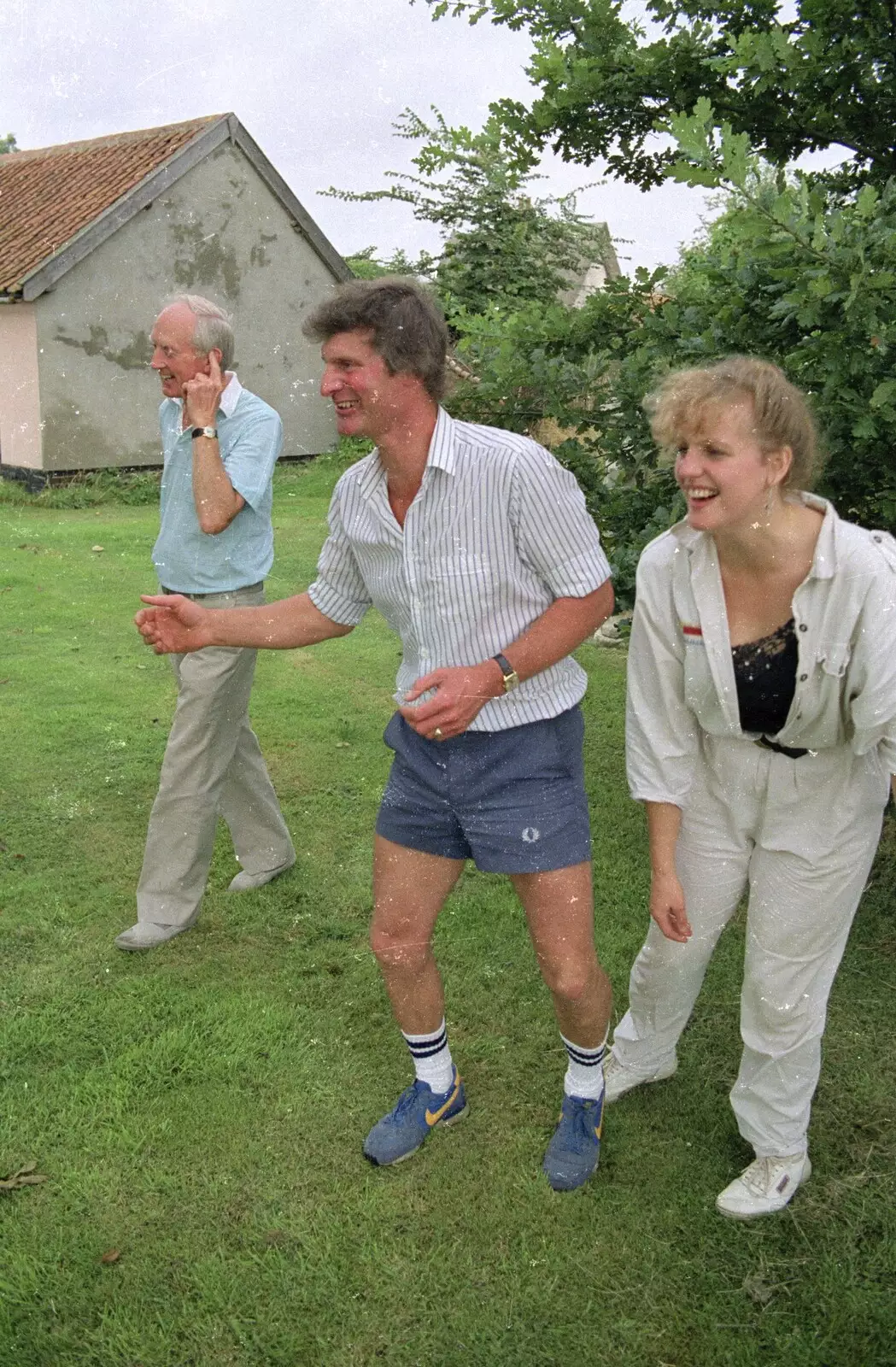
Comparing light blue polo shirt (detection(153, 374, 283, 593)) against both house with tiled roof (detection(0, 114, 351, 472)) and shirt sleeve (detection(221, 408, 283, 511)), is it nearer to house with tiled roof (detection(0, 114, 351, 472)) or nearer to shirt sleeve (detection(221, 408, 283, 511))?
shirt sleeve (detection(221, 408, 283, 511))

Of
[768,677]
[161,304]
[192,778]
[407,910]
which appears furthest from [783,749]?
[161,304]

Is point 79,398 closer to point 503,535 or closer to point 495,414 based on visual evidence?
point 495,414

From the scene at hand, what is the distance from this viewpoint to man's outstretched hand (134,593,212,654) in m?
3.47

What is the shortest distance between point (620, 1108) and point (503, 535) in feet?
6.10

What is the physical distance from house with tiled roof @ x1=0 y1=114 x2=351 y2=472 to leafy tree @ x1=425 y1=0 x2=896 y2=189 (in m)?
12.6

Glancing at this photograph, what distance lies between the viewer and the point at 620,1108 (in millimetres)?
3791

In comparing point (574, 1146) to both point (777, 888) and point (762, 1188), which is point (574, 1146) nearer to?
point (762, 1188)

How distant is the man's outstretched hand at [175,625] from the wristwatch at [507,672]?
0.94m

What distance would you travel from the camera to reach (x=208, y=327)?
14.5ft

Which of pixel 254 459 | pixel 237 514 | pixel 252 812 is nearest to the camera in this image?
pixel 254 459

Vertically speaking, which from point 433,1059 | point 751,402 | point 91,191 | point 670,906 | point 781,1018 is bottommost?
point 433,1059

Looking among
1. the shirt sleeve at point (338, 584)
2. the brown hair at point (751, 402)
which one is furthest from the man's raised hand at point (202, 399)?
the brown hair at point (751, 402)

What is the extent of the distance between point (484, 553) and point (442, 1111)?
5.56 ft

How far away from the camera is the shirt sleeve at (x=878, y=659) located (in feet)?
8.98
